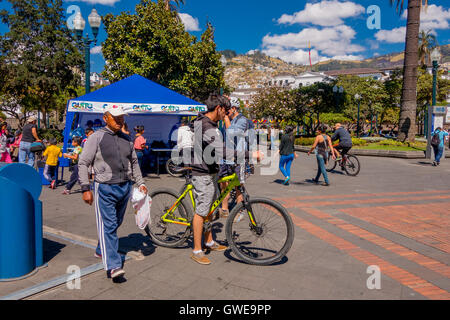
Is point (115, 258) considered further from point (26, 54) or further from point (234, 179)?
point (26, 54)

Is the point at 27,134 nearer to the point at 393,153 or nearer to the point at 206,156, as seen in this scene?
the point at 206,156

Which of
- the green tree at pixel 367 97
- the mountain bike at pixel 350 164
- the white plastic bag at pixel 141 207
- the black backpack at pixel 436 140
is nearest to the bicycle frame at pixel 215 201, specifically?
the white plastic bag at pixel 141 207

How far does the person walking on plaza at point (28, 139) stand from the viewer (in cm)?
1039

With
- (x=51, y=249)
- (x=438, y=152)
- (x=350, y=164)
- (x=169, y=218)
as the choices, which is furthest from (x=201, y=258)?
(x=438, y=152)

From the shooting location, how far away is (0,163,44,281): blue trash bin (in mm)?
3490

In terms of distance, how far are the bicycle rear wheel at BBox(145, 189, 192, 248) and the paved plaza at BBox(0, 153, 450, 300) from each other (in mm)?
129

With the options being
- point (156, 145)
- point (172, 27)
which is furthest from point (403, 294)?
point (172, 27)

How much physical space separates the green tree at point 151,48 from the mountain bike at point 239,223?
18708mm

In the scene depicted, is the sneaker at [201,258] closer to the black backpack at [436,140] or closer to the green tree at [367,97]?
Answer: the black backpack at [436,140]

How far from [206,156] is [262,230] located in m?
1.08

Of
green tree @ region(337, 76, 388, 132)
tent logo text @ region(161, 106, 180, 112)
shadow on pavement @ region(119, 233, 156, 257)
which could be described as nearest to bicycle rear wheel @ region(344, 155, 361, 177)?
tent logo text @ region(161, 106, 180, 112)

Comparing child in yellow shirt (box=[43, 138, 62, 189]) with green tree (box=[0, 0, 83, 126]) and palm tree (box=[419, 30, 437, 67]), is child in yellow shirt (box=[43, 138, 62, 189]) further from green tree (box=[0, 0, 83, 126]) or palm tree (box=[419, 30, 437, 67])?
palm tree (box=[419, 30, 437, 67])

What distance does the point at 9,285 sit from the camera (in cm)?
346

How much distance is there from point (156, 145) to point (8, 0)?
2342cm
